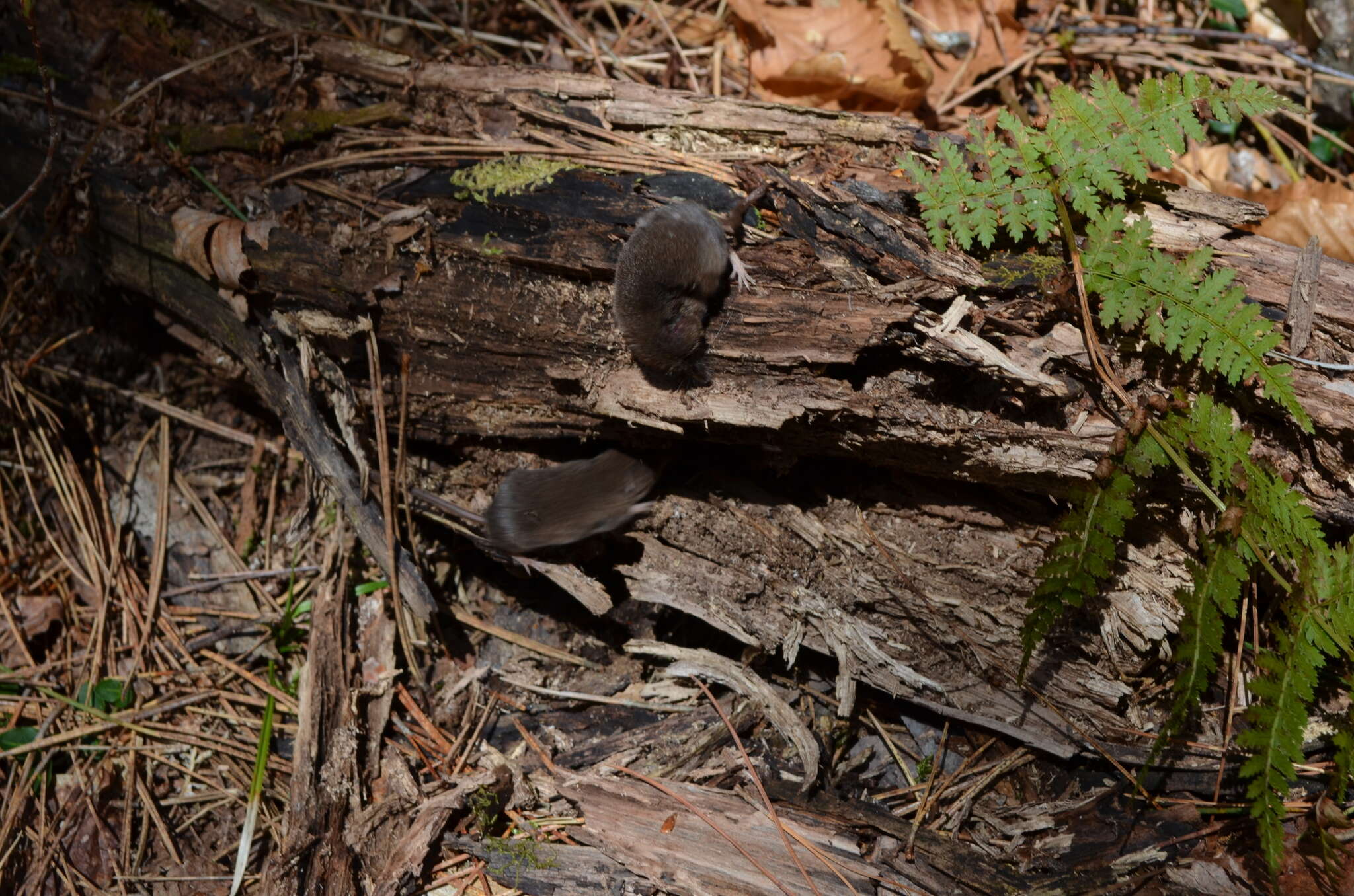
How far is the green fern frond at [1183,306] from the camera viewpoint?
2.42m

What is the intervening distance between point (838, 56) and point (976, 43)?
864mm

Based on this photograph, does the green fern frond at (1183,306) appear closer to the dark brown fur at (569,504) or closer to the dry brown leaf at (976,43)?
the dark brown fur at (569,504)

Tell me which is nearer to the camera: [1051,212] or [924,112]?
[1051,212]

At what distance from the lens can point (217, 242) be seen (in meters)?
3.34

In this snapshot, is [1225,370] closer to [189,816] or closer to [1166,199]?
[1166,199]

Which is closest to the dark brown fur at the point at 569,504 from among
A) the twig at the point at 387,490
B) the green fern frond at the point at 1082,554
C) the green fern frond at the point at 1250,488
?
the twig at the point at 387,490

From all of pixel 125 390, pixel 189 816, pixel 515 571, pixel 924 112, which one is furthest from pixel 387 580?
pixel 924 112

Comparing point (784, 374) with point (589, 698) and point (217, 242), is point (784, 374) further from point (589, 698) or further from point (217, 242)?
point (217, 242)

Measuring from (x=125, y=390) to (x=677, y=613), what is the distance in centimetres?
311

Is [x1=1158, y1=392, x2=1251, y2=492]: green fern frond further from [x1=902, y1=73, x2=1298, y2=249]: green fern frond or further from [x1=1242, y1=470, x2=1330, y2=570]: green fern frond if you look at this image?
[x1=902, y1=73, x2=1298, y2=249]: green fern frond

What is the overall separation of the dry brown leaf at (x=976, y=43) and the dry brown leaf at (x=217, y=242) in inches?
135

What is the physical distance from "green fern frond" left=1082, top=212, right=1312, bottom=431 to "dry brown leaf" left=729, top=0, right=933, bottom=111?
1.85 meters

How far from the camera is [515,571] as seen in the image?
3.77 meters

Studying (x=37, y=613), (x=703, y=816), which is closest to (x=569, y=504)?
(x=703, y=816)
